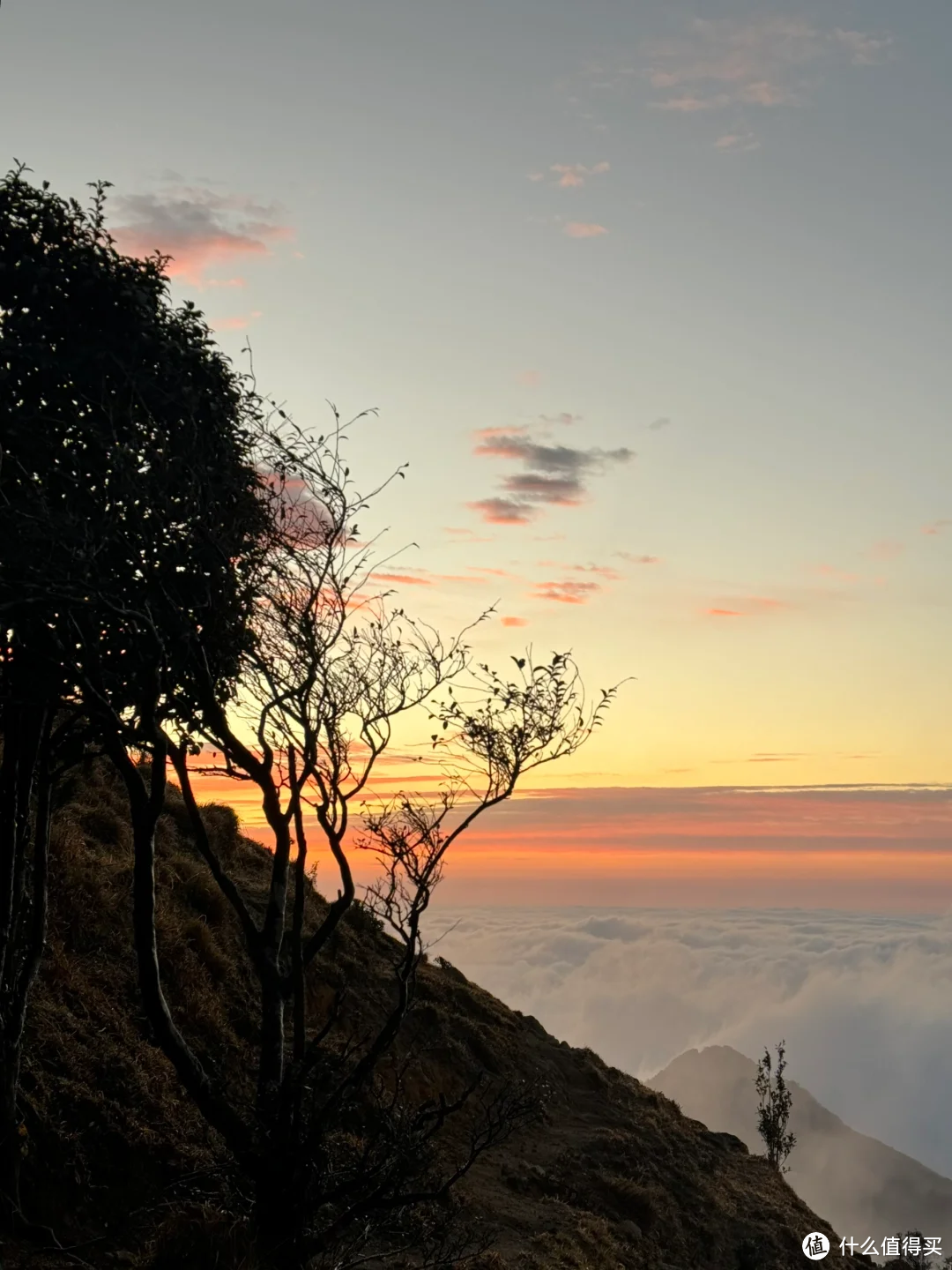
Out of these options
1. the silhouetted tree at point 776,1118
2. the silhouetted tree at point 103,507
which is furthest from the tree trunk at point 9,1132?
the silhouetted tree at point 776,1118

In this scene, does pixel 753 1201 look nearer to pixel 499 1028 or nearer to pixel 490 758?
pixel 499 1028

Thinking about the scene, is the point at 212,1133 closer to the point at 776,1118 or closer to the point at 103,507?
the point at 103,507

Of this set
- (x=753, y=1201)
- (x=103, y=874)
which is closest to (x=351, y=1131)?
(x=103, y=874)

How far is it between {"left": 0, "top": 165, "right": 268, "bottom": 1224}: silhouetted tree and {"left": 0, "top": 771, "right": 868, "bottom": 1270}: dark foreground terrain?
6.49 ft

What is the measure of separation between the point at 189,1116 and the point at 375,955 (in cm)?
1597

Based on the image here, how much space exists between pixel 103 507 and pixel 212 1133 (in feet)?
39.7

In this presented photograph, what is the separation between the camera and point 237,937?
2967cm

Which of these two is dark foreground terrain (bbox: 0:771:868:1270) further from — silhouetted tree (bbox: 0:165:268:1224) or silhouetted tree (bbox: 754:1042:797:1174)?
silhouetted tree (bbox: 754:1042:797:1174)

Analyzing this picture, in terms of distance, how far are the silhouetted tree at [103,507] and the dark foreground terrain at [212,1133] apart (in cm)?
198

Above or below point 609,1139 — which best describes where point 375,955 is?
above

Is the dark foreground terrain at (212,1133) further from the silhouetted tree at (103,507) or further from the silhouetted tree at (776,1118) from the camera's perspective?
the silhouetted tree at (776,1118)

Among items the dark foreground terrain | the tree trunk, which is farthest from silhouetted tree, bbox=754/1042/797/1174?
the tree trunk

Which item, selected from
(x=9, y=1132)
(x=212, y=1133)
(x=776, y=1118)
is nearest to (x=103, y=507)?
(x=9, y=1132)

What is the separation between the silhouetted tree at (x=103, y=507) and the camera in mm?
13453
